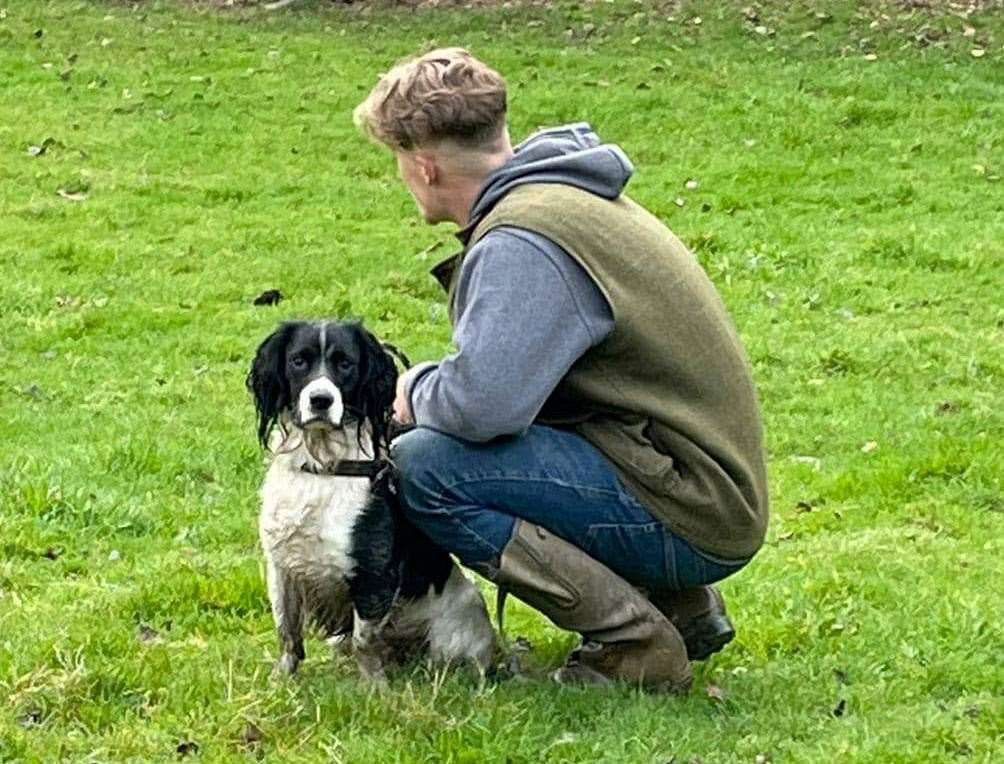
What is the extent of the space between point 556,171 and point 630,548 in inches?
40.3

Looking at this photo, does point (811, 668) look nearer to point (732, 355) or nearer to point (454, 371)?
point (732, 355)

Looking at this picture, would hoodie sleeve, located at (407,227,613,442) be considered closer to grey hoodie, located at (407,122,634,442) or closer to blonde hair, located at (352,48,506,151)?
grey hoodie, located at (407,122,634,442)

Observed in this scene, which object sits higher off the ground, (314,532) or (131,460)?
(314,532)

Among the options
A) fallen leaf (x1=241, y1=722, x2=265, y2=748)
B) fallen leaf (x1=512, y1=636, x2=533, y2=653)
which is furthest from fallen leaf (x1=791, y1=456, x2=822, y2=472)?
fallen leaf (x1=241, y1=722, x2=265, y2=748)

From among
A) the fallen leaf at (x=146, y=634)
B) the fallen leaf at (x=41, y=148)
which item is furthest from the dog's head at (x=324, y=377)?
the fallen leaf at (x=41, y=148)

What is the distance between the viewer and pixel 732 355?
4867 millimetres

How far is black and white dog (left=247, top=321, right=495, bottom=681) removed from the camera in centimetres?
492

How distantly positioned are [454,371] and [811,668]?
1.44 meters

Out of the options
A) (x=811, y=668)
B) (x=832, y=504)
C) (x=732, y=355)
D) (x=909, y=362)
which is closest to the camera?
(x=732, y=355)

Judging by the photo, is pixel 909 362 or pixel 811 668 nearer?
pixel 811 668

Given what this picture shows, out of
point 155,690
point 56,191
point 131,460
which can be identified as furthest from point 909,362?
point 56,191

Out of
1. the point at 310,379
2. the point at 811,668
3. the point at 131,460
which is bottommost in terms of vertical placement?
the point at 131,460

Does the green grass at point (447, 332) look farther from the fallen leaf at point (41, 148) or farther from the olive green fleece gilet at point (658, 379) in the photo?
the olive green fleece gilet at point (658, 379)

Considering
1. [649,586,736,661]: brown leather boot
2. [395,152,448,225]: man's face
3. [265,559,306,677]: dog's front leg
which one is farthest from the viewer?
[649,586,736,661]: brown leather boot
